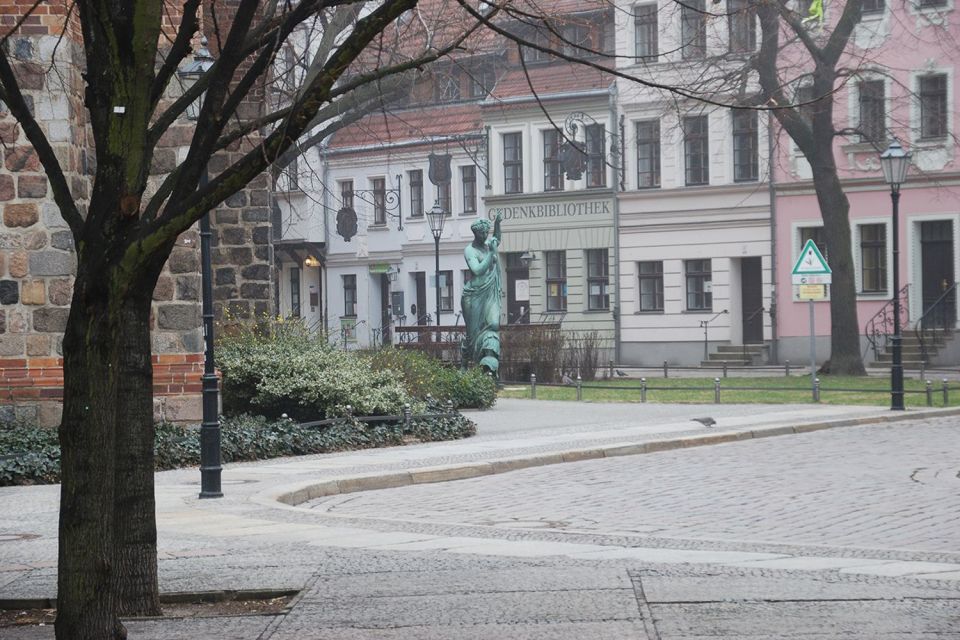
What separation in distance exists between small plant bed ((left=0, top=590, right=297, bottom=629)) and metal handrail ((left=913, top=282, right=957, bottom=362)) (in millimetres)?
35980

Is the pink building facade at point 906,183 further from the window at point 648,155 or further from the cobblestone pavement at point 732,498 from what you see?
the cobblestone pavement at point 732,498

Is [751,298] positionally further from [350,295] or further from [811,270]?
[811,270]

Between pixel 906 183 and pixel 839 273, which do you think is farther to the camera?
pixel 906 183

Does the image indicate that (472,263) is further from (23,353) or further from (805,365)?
(805,365)

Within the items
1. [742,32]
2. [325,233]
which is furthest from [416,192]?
[742,32]

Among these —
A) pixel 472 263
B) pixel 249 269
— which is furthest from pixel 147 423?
pixel 472 263

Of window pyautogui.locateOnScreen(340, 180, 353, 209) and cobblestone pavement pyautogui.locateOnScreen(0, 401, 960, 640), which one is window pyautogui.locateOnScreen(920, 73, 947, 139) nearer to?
window pyautogui.locateOnScreen(340, 180, 353, 209)

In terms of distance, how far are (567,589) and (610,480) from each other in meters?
7.67

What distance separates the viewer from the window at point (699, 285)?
48969mm

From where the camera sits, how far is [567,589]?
828cm

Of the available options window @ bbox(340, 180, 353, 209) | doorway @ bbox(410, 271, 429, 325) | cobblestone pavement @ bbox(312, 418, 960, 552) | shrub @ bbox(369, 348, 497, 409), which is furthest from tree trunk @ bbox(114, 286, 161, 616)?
window @ bbox(340, 180, 353, 209)

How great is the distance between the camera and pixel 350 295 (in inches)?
2496

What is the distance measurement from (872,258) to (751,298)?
4.44 m

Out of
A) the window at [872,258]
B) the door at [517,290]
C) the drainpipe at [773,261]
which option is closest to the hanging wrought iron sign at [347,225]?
the door at [517,290]
